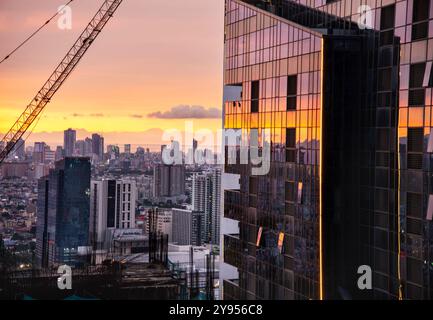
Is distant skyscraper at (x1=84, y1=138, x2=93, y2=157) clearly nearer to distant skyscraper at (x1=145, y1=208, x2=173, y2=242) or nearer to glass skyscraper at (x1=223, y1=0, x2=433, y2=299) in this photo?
distant skyscraper at (x1=145, y1=208, x2=173, y2=242)

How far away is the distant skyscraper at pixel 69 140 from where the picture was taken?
29.5m

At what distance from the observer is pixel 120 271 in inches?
1201

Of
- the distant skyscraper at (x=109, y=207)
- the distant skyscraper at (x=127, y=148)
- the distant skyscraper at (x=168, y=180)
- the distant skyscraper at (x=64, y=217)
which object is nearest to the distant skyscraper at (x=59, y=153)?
the distant skyscraper at (x=109, y=207)

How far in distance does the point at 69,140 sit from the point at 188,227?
6.93 m

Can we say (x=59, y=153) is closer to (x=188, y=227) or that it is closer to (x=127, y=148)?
(x=188, y=227)

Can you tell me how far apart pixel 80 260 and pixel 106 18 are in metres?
13.2

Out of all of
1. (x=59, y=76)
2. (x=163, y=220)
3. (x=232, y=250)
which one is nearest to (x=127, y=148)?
(x=232, y=250)

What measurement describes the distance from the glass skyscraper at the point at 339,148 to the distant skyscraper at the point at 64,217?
16647 millimetres

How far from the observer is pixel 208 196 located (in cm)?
3128

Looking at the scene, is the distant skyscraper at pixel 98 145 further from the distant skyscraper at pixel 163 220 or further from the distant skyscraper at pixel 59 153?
the distant skyscraper at pixel 163 220

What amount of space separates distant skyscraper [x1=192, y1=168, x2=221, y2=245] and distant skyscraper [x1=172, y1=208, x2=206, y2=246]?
0.40 metres
